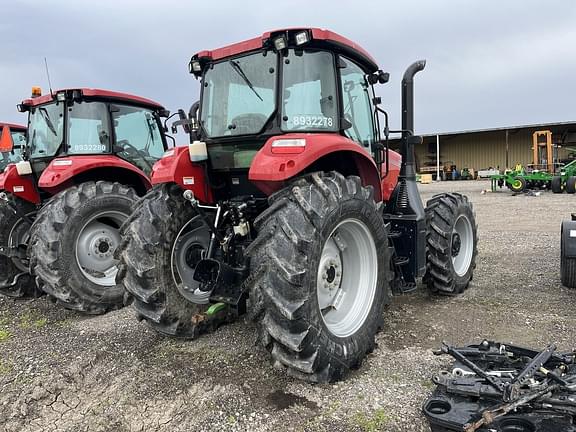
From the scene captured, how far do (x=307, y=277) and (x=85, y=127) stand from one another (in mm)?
4224

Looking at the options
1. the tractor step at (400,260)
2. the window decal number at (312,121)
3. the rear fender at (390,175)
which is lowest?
the tractor step at (400,260)

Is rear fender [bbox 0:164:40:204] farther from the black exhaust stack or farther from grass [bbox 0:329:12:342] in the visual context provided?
the black exhaust stack

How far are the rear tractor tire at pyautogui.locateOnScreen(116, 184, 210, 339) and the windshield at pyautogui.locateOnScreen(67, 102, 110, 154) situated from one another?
2467 millimetres

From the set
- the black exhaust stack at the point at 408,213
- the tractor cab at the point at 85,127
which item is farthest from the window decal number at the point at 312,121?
the tractor cab at the point at 85,127

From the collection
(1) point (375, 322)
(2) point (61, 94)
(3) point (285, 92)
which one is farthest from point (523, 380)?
(2) point (61, 94)

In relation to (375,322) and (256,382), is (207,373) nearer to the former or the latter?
(256,382)

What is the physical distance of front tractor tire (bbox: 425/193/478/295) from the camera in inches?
187

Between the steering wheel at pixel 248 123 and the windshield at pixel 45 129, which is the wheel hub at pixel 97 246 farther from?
the steering wheel at pixel 248 123

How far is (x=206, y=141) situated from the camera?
3.80 meters

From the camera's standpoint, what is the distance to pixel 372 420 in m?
2.60

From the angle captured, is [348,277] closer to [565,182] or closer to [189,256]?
[189,256]

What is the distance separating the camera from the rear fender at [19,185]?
5.69 m

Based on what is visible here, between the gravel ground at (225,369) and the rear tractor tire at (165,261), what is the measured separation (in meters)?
0.29

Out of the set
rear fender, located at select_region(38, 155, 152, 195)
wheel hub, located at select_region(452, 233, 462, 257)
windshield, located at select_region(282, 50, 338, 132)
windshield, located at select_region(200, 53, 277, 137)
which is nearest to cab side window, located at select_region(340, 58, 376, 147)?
windshield, located at select_region(282, 50, 338, 132)
